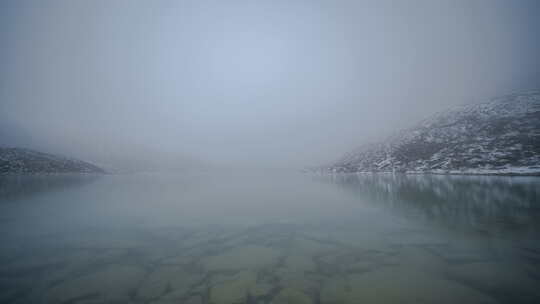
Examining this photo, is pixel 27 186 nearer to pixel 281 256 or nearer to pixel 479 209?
pixel 281 256

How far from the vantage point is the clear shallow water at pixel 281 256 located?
21.0ft

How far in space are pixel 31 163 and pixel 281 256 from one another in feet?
362

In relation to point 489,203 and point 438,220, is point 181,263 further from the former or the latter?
point 489,203

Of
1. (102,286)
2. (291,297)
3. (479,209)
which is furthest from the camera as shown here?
(479,209)

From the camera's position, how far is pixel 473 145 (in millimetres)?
54719

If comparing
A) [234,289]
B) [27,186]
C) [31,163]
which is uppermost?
[31,163]

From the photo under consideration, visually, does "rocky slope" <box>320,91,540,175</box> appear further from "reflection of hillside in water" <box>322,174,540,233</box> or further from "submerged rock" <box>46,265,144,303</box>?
"submerged rock" <box>46,265,144,303</box>

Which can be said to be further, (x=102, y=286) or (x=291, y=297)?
(x=102, y=286)

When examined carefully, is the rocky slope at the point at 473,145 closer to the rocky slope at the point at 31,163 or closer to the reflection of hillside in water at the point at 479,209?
the reflection of hillside in water at the point at 479,209

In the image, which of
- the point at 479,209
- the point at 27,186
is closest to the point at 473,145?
the point at 479,209

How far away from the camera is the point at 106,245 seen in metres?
11.4

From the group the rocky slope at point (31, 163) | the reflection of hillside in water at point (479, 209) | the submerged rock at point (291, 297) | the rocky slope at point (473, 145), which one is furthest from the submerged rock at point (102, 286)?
the rocky slope at point (31, 163)

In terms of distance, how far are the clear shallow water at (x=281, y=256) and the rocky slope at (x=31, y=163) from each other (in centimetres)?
8391

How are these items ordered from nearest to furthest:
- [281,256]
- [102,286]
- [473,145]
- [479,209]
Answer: [102,286] < [281,256] < [479,209] < [473,145]
